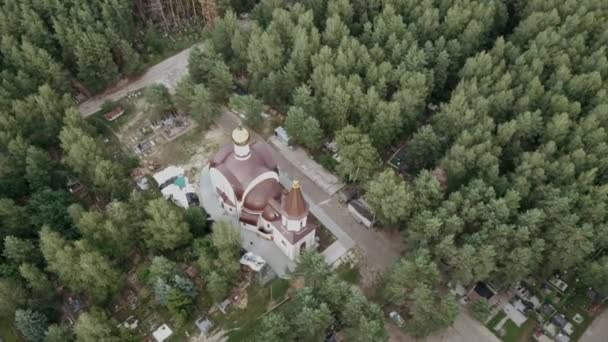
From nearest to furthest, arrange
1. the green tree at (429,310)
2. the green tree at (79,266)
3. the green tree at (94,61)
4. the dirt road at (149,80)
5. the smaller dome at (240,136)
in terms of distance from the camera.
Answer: the green tree at (429,310)
the green tree at (79,266)
the smaller dome at (240,136)
the green tree at (94,61)
the dirt road at (149,80)

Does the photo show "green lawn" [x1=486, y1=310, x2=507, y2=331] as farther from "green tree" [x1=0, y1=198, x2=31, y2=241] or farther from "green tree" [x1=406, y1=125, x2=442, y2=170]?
"green tree" [x1=0, y1=198, x2=31, y2=241]

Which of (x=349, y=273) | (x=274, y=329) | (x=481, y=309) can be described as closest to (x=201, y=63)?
(x=349, y=273)

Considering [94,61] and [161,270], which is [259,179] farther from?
[94,61]

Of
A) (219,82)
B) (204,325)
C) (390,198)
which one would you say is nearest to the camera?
(204,325)

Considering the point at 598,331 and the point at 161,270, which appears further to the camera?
the point at 598,331

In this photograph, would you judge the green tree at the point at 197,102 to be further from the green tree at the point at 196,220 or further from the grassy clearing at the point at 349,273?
the grassy clearing at the point at 349,273

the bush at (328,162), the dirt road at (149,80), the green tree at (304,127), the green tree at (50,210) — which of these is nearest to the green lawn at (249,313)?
the bush at (328,162)

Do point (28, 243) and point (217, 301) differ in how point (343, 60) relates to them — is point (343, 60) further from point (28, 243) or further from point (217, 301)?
point (28, 243)

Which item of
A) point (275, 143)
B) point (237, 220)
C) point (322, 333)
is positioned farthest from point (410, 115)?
point (322, 333)
